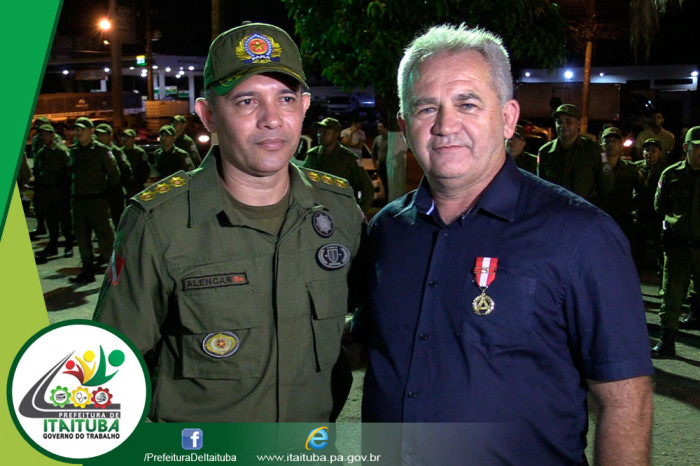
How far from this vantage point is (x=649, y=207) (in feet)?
29.8

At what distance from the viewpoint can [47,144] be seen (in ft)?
36.2

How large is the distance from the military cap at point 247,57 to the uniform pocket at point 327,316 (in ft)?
2.33

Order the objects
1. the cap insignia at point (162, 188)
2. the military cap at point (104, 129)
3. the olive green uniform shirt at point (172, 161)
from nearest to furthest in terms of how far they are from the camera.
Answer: the cap insignia at point (162, 188) < the olive green uniform shirt at point (172, 161) < the military cap at point (104, 129)

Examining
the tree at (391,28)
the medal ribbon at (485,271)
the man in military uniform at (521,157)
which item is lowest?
the medal ribbon at (485,271)

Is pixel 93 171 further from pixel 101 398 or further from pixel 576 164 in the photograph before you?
pixel 101 398

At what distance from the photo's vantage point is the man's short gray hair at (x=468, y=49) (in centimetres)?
212

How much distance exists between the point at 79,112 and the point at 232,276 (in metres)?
40.6

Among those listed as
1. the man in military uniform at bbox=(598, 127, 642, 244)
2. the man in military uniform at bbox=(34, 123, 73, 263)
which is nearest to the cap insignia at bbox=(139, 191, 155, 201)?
the man in military uniform at bbox=(598, 127, 642, 244)

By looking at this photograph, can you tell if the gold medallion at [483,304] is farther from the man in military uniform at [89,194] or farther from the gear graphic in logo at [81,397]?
the man in military uniform at [89,194]

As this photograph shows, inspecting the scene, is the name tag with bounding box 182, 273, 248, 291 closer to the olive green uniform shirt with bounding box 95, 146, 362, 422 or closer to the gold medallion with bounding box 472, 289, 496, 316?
the olive green uniform shirt with bounding box 95, 146, 362, 422

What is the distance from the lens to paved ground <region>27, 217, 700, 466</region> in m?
4.64

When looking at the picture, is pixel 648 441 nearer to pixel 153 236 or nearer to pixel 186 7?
pixel 153 236

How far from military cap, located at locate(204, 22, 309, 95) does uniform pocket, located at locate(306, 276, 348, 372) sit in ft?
2.33

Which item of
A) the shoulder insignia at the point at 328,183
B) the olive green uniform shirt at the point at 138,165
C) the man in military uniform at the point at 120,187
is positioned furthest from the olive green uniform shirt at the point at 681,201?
the olive green uniform shirt at the point at 138,165
